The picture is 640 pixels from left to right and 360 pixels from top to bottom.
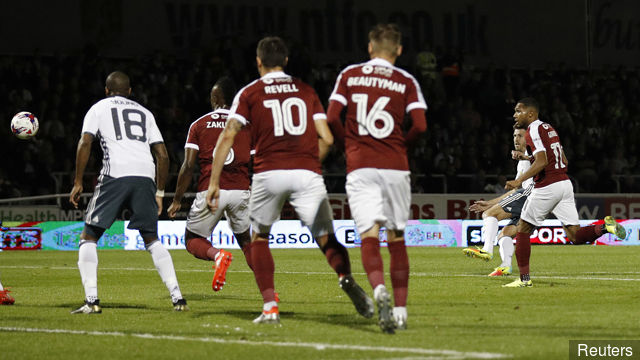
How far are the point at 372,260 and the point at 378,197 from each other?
517 millimetres

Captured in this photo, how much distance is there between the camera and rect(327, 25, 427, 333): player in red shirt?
8781mm

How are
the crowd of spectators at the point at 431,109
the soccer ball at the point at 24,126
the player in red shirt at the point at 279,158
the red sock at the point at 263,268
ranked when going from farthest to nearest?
the crowd of spectators at the point at 431,109 < the soccer ball at the point at 24,126 < the red sock at the point at 263,268 < the player in red shirt at the point at 279,158

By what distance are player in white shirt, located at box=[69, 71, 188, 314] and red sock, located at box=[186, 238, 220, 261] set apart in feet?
4.42

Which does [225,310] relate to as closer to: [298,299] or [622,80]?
[298,299]

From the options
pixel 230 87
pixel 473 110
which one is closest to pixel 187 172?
pixel 230 87

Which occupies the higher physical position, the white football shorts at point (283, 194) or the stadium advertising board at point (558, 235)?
the white football shorts at point (283, 194)

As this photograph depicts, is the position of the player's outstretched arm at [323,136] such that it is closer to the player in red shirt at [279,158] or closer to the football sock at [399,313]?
the player in red shirt at [279,158]

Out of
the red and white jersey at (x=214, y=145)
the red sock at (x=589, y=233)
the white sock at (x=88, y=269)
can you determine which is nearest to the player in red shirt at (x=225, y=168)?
the red and white jersey at (x=214, y=145)

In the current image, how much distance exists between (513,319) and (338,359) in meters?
2.88

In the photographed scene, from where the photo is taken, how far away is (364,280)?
48.5 ft

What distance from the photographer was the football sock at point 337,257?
933 cm

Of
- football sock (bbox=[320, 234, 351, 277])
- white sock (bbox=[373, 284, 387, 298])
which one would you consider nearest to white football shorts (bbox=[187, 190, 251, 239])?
football sock (bbox=[320, 234, 351, 277])

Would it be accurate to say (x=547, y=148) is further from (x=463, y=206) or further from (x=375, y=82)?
(x=463, y=206)

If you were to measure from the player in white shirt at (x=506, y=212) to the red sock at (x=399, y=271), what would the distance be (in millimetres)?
6391
